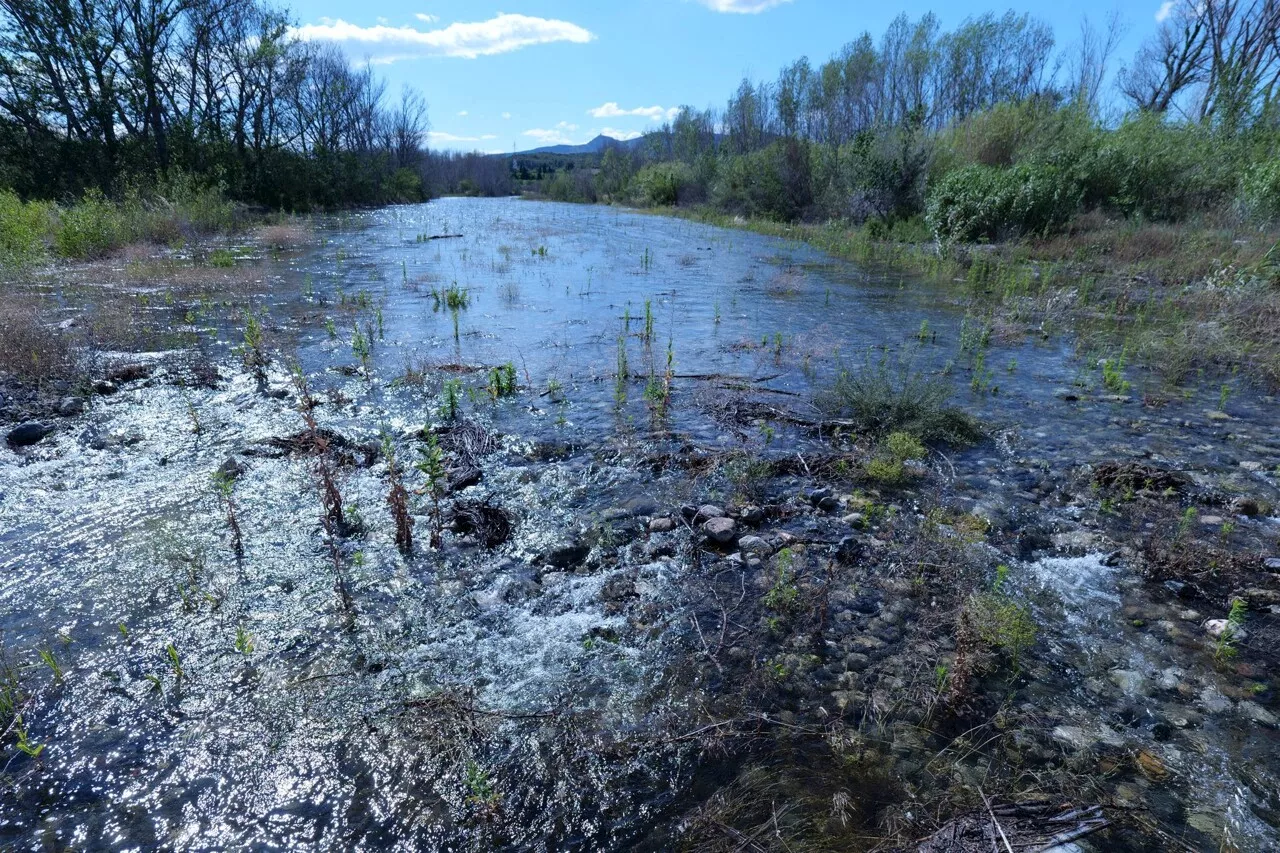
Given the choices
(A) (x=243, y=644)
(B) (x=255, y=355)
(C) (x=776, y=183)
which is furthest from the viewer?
(C) (x=776, y=183)

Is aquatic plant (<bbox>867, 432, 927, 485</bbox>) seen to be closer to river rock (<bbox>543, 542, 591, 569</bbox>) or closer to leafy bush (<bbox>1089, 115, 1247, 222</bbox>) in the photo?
river rock (<bbox>543, 542, 591, 569</bbox>)

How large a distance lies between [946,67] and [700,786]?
51970 millimetres

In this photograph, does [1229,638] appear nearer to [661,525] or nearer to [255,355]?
[661,525]

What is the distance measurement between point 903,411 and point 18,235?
608 inches

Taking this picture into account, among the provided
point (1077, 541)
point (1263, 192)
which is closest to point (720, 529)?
point (1077, 541)

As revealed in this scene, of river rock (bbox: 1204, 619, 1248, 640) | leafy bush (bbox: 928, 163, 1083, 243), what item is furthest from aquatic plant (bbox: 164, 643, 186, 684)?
leafy bush (bbox: 928, 163, 1083, 243)

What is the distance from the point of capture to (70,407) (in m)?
5.87

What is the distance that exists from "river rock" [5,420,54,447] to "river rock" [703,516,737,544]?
19.0 ft

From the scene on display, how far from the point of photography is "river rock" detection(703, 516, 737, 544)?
4.18 meters

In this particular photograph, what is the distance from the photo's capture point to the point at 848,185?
22672 mm

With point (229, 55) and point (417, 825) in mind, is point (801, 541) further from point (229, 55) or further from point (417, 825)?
point (229, 55)

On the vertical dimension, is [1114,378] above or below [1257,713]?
above

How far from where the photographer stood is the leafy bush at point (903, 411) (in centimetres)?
562

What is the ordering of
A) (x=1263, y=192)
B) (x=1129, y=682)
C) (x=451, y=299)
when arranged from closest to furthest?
(x=1129, y=682) → (x=451, y=299) → (x=1263, y=192)
